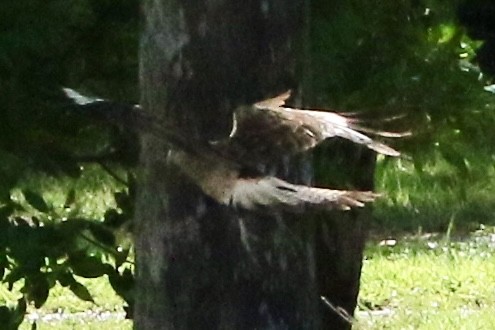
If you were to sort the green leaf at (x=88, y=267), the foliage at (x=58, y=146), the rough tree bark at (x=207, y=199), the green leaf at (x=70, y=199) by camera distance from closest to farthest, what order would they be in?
the rough tree bark at (x=207, y=199)
the foliage at (x=58, y=146)
the green leaf at (x=88, y=267)
the green leaf at (x=70, y=199)

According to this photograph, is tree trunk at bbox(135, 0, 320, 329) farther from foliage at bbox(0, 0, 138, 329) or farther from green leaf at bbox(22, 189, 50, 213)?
green leaf at bbox(22, 189, 50, 213)

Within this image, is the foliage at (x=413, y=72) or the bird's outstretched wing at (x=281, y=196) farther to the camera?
the foliage at (x=413, y=72)

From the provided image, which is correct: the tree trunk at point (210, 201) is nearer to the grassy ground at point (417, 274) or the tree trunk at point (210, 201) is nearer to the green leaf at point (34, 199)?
the green leaf at point (34, 199)

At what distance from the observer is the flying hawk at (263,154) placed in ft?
7.61

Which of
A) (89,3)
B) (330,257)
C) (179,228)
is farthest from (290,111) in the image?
(330,257)

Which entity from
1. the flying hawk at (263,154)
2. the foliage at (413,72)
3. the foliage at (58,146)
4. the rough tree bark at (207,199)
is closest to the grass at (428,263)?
the foliage at (413,72)

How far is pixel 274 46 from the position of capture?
2.54m

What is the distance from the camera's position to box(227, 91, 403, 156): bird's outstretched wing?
2.32 metres

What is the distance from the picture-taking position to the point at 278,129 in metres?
2.32

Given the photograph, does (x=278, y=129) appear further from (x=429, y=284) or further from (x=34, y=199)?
(x=429, y=284)

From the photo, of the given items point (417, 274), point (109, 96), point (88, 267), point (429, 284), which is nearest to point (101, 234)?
point (88, 267)

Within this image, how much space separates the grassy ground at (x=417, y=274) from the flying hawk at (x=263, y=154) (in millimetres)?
2444

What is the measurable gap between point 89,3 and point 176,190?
24.0 inches

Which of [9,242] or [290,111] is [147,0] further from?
[9,242]
